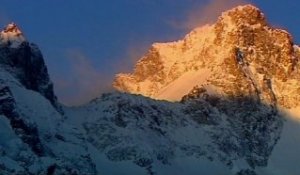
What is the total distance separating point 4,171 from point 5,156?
586 centimetres

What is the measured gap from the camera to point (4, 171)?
191875mm

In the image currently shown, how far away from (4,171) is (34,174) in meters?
8.16

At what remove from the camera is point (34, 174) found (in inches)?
7835

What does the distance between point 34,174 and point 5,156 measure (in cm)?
547

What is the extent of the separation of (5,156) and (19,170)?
122 inches

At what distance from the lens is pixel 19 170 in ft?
646

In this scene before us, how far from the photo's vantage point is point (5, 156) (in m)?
197

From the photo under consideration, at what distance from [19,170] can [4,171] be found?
541cm
